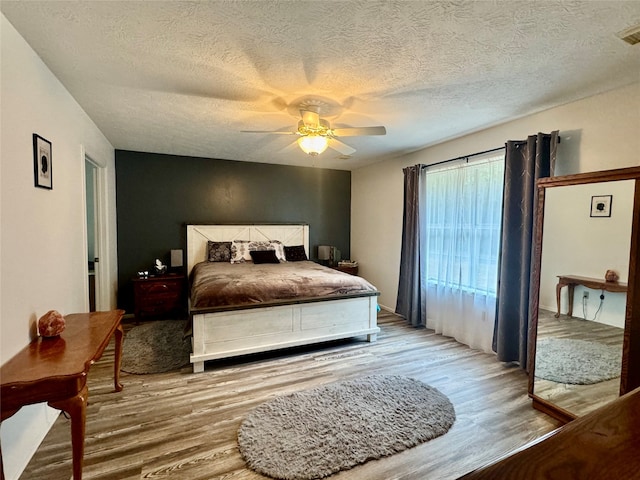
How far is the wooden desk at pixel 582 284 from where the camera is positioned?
6.56ft

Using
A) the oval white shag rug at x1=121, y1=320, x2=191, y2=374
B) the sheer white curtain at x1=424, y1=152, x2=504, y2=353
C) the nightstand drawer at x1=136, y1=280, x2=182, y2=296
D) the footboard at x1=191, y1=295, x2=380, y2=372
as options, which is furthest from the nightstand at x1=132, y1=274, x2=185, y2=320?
the sheer white curtain at x1=424, y1=152, x2=504, y2=353

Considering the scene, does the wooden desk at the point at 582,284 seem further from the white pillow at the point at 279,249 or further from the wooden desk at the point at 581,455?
the white pillow at the point at 279,249

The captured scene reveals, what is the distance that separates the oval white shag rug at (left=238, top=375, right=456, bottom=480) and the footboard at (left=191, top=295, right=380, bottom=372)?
78 cm

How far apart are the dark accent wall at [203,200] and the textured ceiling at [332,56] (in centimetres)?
158

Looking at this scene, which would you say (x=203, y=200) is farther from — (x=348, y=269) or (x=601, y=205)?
(x=601, y=205)

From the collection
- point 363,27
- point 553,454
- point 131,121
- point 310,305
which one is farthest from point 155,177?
point 553,454

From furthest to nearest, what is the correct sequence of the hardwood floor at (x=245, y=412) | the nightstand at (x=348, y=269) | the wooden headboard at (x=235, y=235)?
the nightstand at (x=348, y=269)
the wooden headboard at (x=235, y=235)
the hardwood floor at (x=245, y=412)

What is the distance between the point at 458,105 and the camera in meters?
2.74

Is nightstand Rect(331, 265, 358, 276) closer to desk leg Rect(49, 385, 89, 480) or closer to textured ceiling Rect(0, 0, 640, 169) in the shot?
textured ceiling Rect(0, 0, 640, 169)

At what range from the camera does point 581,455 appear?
600mm

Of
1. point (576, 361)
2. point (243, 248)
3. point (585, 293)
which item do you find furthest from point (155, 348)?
point (585, 293)

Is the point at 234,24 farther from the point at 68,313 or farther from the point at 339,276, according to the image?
the point at 339,276

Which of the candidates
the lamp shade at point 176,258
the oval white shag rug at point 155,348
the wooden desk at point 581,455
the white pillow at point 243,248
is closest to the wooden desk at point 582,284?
the wooden desk at point 581,455

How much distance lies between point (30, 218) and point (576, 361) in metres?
3.74
